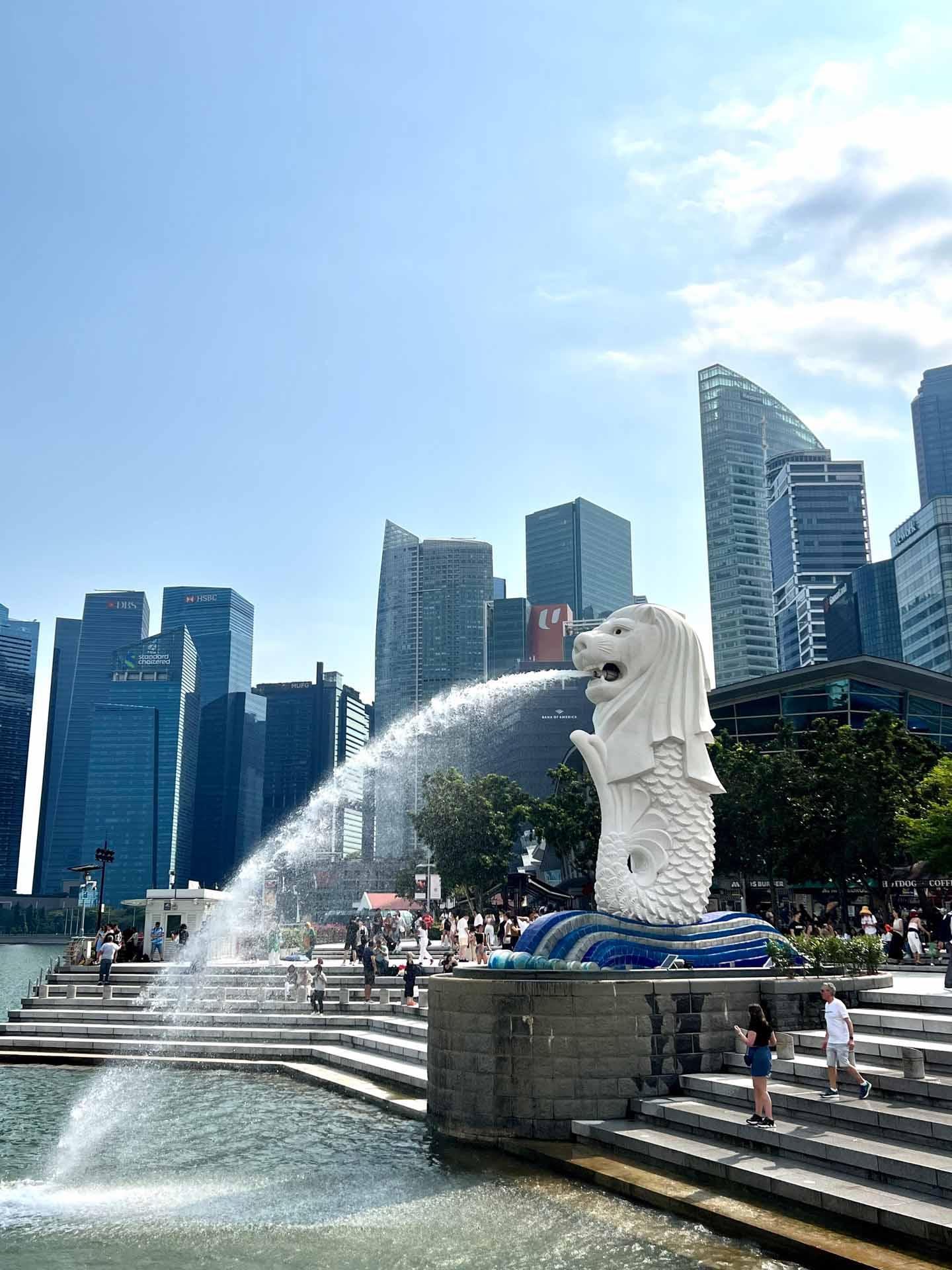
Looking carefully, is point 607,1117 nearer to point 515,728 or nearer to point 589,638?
point 589,638

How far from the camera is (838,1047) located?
446 inches

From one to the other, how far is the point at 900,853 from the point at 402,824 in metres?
115

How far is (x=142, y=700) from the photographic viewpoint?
625 ft

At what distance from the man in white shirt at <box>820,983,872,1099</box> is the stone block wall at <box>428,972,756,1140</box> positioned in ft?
7.15

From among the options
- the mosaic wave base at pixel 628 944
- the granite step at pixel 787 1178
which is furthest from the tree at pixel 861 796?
the granite step at pixel 787 1178

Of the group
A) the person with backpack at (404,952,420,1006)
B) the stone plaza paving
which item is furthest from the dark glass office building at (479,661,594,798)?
the stone plaza paving

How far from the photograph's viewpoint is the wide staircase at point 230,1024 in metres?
19.3

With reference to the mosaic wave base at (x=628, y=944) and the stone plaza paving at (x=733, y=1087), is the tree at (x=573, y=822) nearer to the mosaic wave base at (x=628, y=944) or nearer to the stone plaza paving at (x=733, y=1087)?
the stone plaza paving at (x=733, y=1087)

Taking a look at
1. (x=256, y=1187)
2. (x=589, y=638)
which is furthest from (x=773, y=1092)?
(x=589, y=638)

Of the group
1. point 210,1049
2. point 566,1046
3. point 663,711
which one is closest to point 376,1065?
point 210,1049

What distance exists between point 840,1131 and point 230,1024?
15.2 metres

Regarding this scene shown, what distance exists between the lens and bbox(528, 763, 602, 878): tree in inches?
1923

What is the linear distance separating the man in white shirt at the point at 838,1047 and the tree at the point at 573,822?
120 feet

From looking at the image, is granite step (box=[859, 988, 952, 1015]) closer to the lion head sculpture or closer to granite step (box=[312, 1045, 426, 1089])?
the lion head sculpture
